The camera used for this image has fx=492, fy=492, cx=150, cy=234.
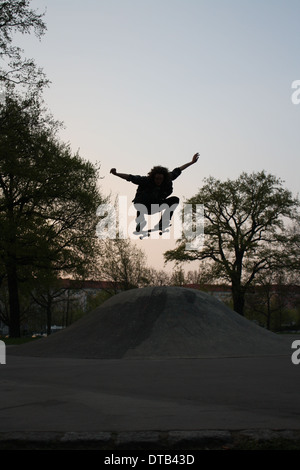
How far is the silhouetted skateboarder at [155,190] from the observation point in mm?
12914

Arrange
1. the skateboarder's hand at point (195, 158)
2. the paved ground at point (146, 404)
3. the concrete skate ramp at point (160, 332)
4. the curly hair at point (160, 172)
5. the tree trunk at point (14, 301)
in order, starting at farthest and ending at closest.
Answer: the tree trunk at point (14, 301) < the concrete skate ramp at point (160, 332) < the skateboarder's hand at point (195, 158) < the curly hair at point (160, 172) < the paved ground at point (146, 404)

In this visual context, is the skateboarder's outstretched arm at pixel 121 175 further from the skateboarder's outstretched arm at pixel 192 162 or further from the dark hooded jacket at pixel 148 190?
the skateboarder's outstretched arm at pixel 192 162

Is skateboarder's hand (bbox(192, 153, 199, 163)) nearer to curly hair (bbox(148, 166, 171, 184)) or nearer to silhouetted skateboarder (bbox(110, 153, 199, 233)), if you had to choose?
silhouetted skateboarder (bbox(110, 153, 199, 233))

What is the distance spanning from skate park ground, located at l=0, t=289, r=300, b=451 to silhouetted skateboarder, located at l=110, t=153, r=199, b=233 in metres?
4.15

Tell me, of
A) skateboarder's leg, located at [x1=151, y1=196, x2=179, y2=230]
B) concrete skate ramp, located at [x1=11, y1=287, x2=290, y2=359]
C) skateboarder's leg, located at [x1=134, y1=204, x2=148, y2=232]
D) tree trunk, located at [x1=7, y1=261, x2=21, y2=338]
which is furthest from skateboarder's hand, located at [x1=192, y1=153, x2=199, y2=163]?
tree trunk, located at [x1=7, y1=261, x2=21, y2=338]

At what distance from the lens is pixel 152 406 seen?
20.9 feet

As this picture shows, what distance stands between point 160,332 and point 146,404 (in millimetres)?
11036

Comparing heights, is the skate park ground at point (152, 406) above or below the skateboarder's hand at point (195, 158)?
below

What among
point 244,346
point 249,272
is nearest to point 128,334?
point 244,346

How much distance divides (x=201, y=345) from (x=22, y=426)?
1226 cm

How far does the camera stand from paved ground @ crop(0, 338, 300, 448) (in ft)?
15.2

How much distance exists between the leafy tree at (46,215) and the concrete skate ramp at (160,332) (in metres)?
8.12

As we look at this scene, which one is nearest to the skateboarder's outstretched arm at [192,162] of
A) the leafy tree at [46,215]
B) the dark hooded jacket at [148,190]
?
the dark hooded jacket at [148,190]
